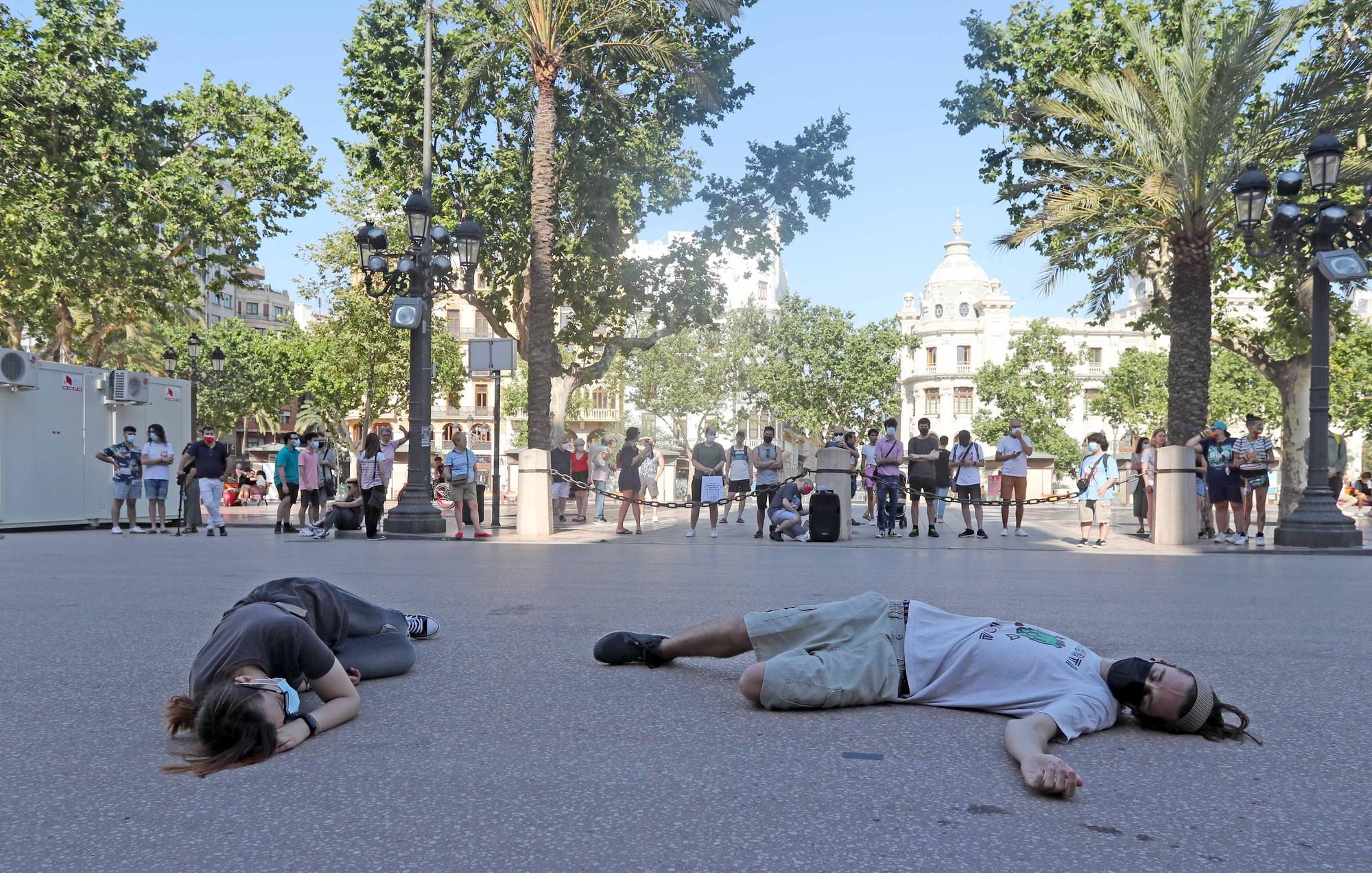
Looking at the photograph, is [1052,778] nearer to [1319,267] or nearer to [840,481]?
[840,481]

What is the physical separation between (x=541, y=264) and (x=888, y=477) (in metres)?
7.07

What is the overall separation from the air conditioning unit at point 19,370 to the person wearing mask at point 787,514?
12.2 meters

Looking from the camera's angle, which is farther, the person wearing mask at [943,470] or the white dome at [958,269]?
the white dome at [958,269]

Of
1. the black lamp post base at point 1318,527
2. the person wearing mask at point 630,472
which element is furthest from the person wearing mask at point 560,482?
the black lamp post base at point 1318,527

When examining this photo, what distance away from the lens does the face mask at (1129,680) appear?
3998 millimetres

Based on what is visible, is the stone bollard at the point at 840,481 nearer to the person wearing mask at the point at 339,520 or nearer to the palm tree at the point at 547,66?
the palm tree at the point at 547,66

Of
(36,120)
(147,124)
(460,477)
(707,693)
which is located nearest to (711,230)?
(460,477)

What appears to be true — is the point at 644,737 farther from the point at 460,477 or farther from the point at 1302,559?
the point at 460,477

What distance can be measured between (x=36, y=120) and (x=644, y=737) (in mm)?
23826

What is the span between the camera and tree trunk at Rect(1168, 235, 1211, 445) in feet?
55.1

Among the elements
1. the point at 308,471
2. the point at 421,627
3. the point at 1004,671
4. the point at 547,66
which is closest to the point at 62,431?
the point at 308,471

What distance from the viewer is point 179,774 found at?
3.53m

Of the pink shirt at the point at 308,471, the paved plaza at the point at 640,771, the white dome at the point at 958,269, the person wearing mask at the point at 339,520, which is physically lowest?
the person wearing mask at the point at 339,520

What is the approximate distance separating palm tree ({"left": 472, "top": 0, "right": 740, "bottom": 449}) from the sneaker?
12785 millimetres
